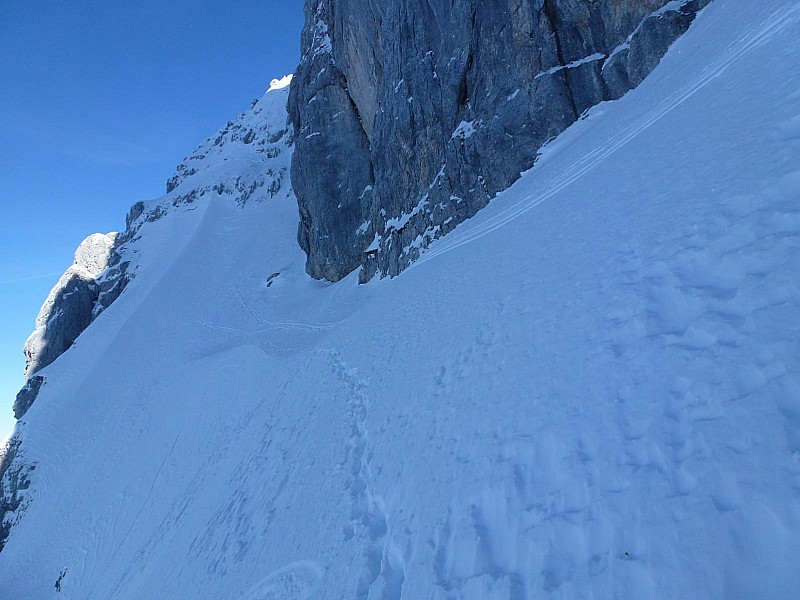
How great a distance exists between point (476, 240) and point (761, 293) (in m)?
11.0

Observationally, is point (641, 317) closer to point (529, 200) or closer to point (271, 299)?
point (529, 200)

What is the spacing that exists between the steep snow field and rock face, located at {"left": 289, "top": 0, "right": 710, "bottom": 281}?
5.55 ft

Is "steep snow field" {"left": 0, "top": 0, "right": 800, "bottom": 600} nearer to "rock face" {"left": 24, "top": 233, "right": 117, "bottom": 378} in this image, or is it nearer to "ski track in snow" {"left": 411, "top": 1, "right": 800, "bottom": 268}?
"ski track in snow" {"left": 411, "top": 1, "right": 800, "bottom": 268}

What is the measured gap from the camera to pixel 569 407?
3859mm

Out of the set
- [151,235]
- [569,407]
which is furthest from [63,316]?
[569,407]

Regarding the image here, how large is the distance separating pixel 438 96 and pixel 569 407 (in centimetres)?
2097

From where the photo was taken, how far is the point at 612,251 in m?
5.69

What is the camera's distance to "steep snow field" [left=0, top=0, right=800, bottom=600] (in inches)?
95.0

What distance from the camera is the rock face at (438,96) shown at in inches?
608

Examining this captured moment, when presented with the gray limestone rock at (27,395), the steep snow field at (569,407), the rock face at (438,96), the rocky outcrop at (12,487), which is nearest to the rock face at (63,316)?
the gray limestone rock at (27,395)

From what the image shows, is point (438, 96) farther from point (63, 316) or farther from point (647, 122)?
point (63, 316)

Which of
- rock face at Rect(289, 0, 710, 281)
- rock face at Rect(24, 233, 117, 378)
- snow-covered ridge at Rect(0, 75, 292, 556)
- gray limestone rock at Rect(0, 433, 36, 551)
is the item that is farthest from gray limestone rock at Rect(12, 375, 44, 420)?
rock face at Rect(289, 0, 710, 281)

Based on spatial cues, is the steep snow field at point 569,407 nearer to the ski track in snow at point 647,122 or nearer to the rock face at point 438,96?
the ski track in snow at point 647,122

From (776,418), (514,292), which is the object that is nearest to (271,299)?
(514,292)
